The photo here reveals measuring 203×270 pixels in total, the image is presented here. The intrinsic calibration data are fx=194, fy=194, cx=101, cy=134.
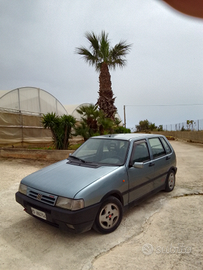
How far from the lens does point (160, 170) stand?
170 inches

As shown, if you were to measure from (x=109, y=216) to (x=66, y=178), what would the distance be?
2.92 feet

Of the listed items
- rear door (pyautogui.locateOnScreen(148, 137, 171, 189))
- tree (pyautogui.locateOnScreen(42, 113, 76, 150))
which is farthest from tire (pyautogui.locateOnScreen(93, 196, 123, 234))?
tree (pyautogui.locateOnScreen(42, 113, 76, 150))

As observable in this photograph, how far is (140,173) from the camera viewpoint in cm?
366

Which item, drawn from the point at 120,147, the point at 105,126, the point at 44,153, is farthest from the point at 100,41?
the point at 120,147

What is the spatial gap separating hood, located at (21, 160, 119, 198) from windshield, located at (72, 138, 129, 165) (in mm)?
331

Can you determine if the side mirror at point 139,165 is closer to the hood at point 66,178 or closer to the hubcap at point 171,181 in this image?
the hood at point 66,178

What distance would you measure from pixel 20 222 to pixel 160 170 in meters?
2.98

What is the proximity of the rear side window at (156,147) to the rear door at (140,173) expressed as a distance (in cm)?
25

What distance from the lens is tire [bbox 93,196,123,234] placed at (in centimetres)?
286

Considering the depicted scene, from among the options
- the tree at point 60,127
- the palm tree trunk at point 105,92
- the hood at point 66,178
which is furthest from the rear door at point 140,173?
the palm tree trunk at point 105,92

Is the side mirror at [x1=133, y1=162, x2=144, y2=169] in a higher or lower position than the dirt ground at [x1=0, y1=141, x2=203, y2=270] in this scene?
higher

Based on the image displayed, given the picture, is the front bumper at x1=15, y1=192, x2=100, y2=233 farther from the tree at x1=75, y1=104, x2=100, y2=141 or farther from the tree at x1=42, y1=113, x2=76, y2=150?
the tree at x1=75, y1=104, x2=100, y2=141

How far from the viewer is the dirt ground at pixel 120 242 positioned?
235 cm

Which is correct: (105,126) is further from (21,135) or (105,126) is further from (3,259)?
(3,259)
